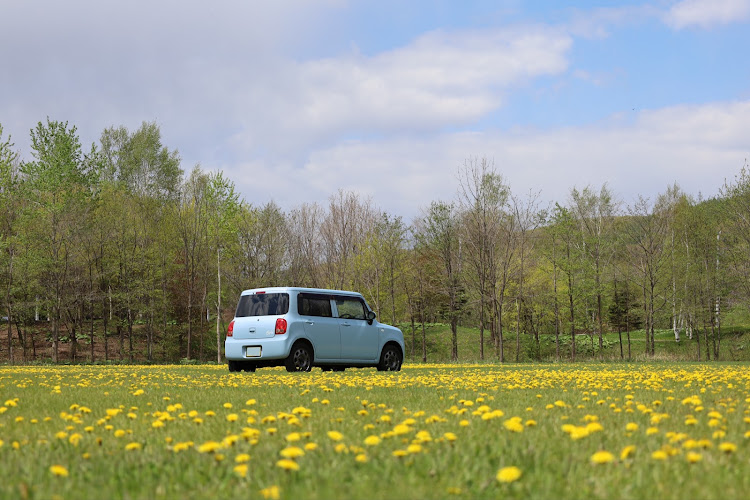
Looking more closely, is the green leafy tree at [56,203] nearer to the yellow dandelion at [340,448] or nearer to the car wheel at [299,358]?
the car wheel at [299,358]

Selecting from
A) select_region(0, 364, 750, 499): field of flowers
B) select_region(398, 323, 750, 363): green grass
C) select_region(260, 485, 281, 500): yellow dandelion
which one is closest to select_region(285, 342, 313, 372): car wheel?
select_region(0, 364, 750, 499): field of flowers

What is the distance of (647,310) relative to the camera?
45.3 m

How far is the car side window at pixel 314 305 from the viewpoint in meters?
16.8

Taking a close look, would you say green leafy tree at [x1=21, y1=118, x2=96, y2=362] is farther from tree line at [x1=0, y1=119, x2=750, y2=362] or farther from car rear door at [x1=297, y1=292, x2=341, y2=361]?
car rear door at [x1=297, y1=292, x2=341, y2=361]

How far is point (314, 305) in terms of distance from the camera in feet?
56.2

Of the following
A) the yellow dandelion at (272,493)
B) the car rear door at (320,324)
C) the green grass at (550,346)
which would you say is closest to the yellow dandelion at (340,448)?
the yellow dandelion at (272,493)

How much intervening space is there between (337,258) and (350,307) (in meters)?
31.1

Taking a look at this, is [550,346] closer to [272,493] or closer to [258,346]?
[258,346]

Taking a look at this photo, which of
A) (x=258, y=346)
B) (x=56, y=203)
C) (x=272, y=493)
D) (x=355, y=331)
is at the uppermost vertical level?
(x=56, y=203)

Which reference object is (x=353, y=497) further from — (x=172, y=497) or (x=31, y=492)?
(x=31, y=492)

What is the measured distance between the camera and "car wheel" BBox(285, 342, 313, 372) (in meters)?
16.2

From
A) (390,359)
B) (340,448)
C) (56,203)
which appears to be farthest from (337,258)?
(340,448)

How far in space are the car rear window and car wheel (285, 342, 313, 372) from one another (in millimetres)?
1029

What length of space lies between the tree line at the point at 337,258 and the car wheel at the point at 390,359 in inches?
726
